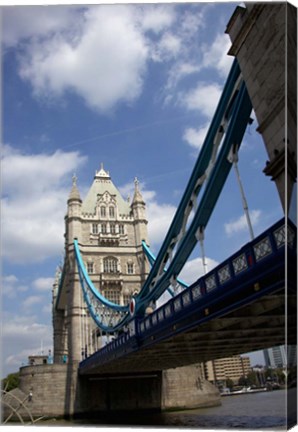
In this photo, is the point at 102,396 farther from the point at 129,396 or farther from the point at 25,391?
the point at 25,391

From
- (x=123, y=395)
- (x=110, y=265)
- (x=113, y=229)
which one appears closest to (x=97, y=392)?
(x=123, y=395)

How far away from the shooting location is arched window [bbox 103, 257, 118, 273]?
41.7 metres

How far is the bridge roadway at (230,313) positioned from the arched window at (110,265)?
748 inches

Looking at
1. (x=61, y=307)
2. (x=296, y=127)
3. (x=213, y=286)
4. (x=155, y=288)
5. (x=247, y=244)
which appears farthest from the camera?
(x=61, y=307)

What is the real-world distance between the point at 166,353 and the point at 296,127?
1387 centimetres

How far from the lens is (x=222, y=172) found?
11.7 meters

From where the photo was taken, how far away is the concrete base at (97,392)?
31.7 meters

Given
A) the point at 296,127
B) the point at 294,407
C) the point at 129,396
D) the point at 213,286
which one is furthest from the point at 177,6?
the point at 129,396

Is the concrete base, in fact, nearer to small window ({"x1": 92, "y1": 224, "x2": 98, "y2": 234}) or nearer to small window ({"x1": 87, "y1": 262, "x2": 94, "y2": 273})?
small window ({"x1": 87, "y1": 262, "x2": 94, "y2": 273})

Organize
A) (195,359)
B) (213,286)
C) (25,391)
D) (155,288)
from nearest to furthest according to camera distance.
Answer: (213,286) < (155,288) < (195,359) < (25,391)

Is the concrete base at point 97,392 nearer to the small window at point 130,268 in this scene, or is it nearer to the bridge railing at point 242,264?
the small window at point 130,268

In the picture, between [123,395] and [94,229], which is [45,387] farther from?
[94,229]

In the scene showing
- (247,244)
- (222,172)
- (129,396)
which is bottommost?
(129,396)

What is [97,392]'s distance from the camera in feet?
108
